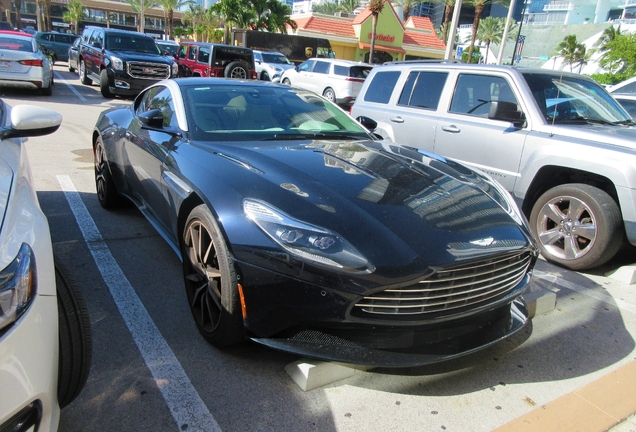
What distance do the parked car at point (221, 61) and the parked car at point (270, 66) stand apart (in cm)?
290

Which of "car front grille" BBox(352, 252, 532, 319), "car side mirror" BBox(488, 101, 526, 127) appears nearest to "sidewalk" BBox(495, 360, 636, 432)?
"car front grille" BBox(352, 252, 532, 319)

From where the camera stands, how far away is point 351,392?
255 centimetres

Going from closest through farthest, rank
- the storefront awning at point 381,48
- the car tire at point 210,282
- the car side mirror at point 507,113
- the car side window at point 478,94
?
the car tire at point 210,282
the car side mirror at point 507,113
the car side window at point 478,94
the storefront awning at point 381,48

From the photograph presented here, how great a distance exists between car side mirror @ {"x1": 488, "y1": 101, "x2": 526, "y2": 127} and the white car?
13.3 ft

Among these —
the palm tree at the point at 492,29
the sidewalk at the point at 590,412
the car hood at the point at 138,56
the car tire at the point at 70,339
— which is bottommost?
the sidewalk at the point at 590,412

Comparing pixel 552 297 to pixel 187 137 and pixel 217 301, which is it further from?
pixel 187 137

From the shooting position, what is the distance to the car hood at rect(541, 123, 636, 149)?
418 cm

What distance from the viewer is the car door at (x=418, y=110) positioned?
5750 millimetres

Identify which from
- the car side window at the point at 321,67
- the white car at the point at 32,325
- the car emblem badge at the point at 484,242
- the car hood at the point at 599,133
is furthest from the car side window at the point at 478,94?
the car side window at the point at 321,67

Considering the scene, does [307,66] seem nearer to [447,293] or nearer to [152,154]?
[152,154]

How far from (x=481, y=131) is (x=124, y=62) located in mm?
11536

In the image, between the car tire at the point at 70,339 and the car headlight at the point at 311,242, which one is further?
the car headlight at the point at 311,242

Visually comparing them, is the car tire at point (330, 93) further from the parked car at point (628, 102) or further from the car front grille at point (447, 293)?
the car front grille at point (447, 293)

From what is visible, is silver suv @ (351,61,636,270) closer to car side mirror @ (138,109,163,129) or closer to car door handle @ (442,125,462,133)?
car door handle @ (442,125,462,133)
